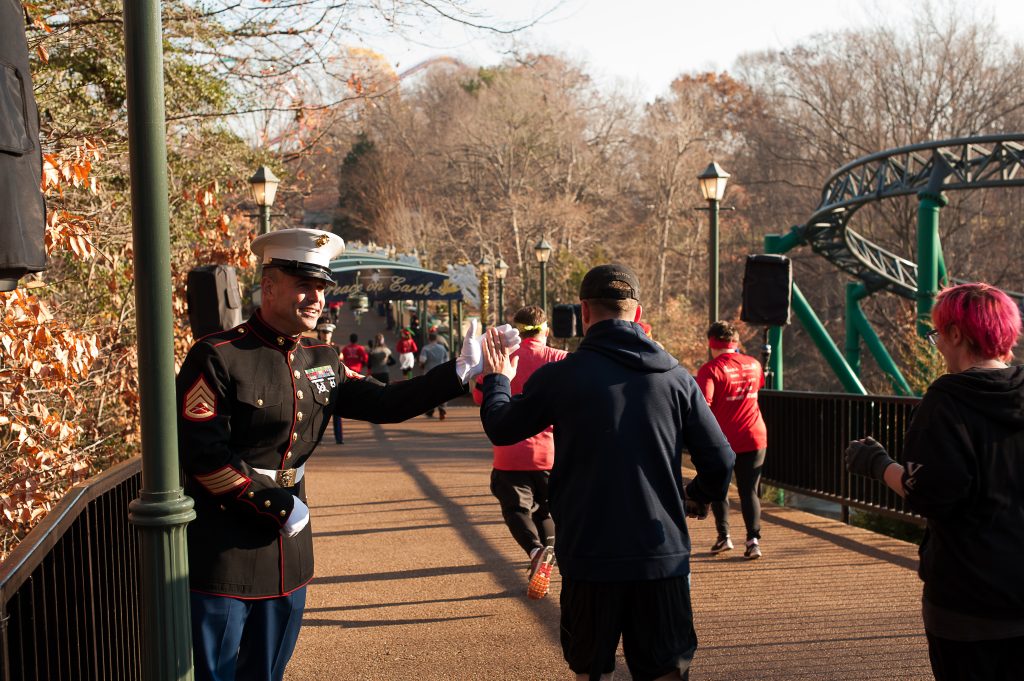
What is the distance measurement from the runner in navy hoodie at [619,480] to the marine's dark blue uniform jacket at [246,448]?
44 centimetres

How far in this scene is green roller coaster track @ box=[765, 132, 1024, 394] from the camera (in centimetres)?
2059

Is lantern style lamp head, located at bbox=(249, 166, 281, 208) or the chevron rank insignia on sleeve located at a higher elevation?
lantern style lamp head, located at bbox=(249, 166, 281, 208)

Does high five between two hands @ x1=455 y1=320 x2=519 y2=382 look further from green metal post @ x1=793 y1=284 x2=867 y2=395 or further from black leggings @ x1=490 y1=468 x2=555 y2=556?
green metal post @ x1=793 y1=284 x2=867 y2=395

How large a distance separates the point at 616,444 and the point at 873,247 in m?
26.9

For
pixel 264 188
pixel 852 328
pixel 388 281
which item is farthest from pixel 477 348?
pixel 388 281

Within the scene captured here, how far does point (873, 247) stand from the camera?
2859cm

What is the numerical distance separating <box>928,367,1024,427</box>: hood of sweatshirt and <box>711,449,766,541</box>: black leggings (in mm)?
5024

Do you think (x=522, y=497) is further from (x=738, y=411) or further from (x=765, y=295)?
(x=765, y=295)

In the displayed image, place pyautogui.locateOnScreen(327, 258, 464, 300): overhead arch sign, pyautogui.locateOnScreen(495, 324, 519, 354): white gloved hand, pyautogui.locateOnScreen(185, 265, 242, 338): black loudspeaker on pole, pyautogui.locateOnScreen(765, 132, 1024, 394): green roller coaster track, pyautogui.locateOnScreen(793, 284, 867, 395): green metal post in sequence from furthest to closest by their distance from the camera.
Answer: pyautogui.locateOnScreen(327, 258, 464, 300): overhead arch sign
pyautogui.locateOnScreen(793, 284, 867, 395): green metal post
pyautogui.locateOnScreen(765, 132, 1024, 394): green roller coaster track
pyautogui.locateOnScreen(185, 265, 242, 338): black loudspeaker on pole
pyautogui.locateOnScreen(495, 324, 519, 354): white gloved hand

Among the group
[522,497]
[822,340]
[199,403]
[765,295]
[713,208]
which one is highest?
[713,208]

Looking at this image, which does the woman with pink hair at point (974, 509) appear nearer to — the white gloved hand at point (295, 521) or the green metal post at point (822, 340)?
the white gloved hand at point (295, 521)

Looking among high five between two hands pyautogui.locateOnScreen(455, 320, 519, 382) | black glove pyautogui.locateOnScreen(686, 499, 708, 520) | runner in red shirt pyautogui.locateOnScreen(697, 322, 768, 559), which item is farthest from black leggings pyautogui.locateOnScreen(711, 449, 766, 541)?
high five between two hands pyautogui.locateOnScreen(455, 320, 519, 382)

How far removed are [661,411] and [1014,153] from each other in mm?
20117

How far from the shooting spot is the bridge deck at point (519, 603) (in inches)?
223
